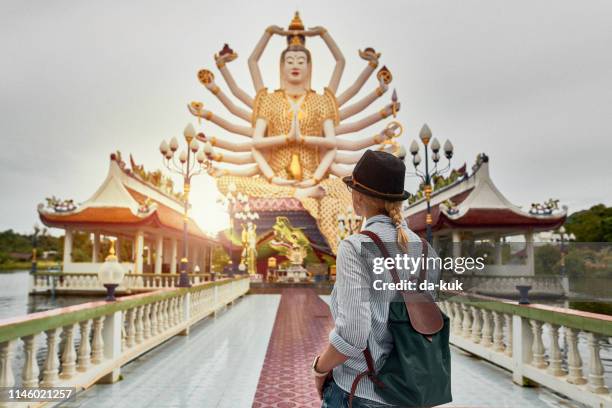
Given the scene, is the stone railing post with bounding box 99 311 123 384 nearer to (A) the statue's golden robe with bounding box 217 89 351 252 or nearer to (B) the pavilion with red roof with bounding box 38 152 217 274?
(B) the pavilion with red roof with bounding box 38 152 217 274

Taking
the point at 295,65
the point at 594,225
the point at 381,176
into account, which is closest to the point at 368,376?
the point at 381,176

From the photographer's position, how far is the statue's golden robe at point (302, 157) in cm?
2733

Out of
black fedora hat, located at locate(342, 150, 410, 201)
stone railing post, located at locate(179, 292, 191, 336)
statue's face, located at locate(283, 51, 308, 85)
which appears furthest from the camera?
statue's face, located at locate(283, 51, 308, 85)

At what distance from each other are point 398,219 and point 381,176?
0.55 ft

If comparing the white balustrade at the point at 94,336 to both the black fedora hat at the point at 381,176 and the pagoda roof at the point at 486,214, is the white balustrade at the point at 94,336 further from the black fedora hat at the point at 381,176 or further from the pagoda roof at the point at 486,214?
the pagoda roof at the point at 486,214

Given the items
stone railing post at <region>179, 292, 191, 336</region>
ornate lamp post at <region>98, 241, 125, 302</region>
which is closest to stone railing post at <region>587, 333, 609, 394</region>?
ornate lamp post at <region>98, 241, 125, 302</region>

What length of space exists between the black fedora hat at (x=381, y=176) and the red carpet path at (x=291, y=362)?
2.91m

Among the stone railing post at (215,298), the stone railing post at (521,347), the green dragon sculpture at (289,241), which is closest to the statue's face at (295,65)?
the green dragon sculpture at (289,241)

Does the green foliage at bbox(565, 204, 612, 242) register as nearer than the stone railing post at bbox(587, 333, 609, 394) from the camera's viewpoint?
No

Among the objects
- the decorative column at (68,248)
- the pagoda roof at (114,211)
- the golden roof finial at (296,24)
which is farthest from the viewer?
the golden roof finial at (296,24)

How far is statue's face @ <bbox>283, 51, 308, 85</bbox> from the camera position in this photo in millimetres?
27594

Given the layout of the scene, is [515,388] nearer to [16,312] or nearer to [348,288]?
[348,288]

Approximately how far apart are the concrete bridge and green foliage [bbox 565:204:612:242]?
28.6 meters

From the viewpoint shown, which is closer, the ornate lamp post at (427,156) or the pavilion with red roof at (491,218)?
the ornate lamp post at (427,156)
